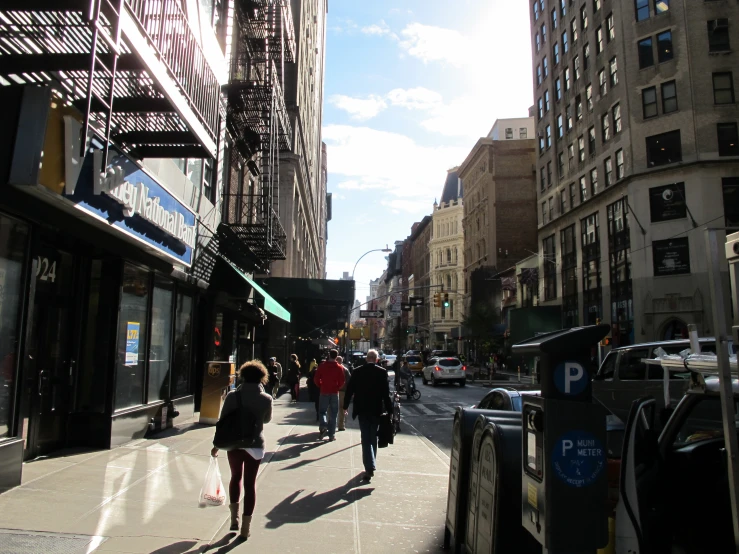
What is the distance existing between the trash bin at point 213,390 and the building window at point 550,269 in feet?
122

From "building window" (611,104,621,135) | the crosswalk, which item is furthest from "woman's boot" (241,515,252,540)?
"building window" (611,104,621,135)

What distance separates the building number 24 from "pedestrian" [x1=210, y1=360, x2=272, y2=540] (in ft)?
13.3

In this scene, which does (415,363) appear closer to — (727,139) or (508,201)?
(727,139)

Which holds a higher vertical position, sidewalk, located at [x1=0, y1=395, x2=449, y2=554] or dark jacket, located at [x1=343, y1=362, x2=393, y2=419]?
dark jacket, located at [x1=343, y1=362, x2=393, y2=419]

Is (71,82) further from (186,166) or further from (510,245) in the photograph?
(510,245)

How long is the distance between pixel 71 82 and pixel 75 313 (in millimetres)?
3462

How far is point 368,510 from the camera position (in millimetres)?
6348

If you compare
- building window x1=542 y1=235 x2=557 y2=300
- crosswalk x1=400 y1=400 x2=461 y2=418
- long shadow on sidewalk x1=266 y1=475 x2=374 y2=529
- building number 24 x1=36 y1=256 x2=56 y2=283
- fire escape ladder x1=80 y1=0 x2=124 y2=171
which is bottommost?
crosswalk x1=400 y1=400 x2=461 y2=418

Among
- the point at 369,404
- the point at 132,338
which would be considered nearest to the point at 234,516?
the point at 369,404

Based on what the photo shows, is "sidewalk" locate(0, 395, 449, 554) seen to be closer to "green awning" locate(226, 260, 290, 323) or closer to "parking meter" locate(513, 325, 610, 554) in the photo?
"parking meter" locate(513, 325, 610, 554)

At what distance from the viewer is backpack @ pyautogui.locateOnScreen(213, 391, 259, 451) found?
17.0 ft

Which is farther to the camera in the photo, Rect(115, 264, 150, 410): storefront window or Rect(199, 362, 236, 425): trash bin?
Rect(199, 362, 236, 425): trash bin

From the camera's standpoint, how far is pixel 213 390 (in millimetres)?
11781

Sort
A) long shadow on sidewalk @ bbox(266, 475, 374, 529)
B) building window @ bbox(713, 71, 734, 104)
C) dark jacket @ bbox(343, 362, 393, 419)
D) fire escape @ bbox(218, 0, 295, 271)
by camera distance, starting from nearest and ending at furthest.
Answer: long shadow on sidewalk @ bbox(266, 475, 374, 529), dark jacket @ bbox(343, 362, 393, 419), fire escape @ bbox(218, 0, 295, 271), building window @ bbox(713, 71, 734, 104)
